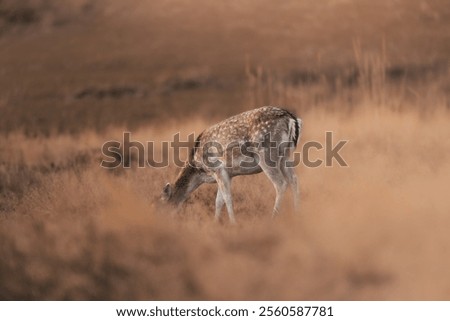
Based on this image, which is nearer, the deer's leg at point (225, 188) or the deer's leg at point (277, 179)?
the deer's leg at point (277, 179)

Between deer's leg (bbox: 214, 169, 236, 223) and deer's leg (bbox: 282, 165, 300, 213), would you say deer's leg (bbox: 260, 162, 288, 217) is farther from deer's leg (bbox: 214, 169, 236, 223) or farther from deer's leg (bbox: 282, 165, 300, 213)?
deer's leg (bbox: 214, 169, 236, 223)

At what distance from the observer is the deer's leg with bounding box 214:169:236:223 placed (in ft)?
44.8

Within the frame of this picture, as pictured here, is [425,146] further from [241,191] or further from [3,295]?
[3,295]

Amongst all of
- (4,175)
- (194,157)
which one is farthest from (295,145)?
(4,175)

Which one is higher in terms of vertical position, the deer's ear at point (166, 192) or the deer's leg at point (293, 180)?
the deer's leg at point (293, 180)

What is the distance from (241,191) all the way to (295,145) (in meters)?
0.92

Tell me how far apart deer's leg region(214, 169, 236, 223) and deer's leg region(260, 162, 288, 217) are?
0.54m

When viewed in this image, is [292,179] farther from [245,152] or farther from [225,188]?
[225,188]

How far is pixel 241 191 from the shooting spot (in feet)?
46.1

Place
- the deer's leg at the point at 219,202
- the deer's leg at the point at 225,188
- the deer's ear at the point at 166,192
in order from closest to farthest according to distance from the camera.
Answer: the deer's leg at the point at 225,188 < the deer's leg at the point at 219,202 < the deer's ear at the point at 166,192

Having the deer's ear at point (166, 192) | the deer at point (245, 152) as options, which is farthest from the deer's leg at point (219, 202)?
the deer's ear at point (166, 192)

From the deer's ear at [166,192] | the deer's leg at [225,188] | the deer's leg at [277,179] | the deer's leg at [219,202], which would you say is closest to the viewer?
the deer's leg at [277,179]

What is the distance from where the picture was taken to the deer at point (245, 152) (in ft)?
45.0

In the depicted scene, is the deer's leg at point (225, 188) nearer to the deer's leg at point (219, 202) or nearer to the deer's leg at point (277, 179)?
the deer's leg at point (219, 202)
